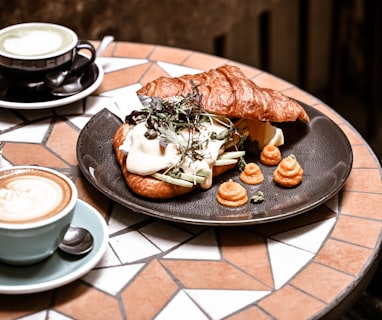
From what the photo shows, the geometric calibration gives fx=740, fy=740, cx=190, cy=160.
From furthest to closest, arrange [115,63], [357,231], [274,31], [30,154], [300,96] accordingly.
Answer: [274,31] < [115,63] < [300,96] < [30,154] < [357,231]

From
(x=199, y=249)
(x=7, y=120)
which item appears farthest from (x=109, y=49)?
(x=199, y=249)

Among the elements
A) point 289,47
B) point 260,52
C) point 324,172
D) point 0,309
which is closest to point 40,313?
point 0,309

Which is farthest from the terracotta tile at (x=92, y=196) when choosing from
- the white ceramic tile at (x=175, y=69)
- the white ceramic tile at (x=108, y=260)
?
the white ceramic tile at (x=175, y=69)

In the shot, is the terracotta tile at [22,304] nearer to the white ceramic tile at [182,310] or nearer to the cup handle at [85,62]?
the white ceramic tile at [182,310]

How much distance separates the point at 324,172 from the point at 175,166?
312mm

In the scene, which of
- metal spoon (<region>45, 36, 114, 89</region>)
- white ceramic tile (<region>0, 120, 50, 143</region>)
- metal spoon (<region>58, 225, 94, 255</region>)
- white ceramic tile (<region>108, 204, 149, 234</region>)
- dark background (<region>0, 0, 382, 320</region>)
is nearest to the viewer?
metal spoon (<region>58, 225, 94, 255</region>)

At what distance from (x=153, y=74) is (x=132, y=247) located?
70 cm

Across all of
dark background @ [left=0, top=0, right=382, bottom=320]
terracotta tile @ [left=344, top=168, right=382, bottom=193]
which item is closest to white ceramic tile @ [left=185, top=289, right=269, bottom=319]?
terracotta tile @ [left=344, top=168, right=382, bottom=193]

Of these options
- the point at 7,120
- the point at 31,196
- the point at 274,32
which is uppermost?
the point at 31,196

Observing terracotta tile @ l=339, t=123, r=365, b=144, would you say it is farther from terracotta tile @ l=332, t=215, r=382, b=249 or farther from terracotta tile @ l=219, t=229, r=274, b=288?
terracotta tile @ l=219, t=229, r=274, b=288

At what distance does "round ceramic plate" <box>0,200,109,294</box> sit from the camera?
1.11 metres

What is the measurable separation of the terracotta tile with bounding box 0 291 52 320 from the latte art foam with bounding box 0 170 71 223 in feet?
0.45

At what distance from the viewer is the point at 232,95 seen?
1.48 metres

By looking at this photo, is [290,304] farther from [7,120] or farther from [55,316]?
[7,120]
